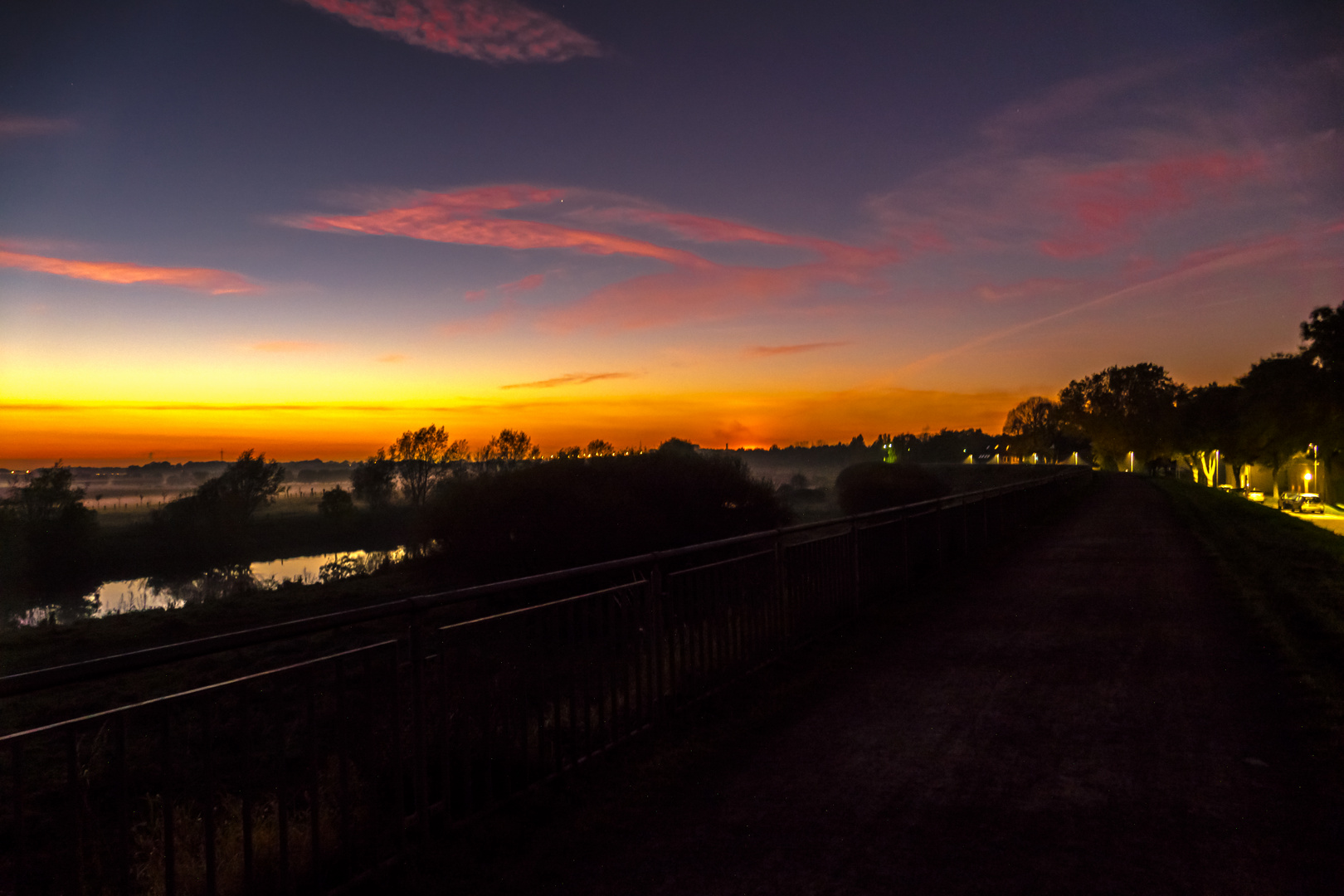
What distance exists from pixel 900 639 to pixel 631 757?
4362mm

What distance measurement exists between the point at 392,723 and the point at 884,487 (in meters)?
46.9

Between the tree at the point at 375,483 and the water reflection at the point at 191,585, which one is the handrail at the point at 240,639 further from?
the tree at the point at 375,483

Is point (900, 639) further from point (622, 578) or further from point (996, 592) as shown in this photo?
point (622, 578)

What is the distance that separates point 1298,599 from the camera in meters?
10.7

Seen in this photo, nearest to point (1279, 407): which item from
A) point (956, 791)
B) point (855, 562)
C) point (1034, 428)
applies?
point (855, 562)

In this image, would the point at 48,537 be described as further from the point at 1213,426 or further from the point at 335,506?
the point at 1213,426

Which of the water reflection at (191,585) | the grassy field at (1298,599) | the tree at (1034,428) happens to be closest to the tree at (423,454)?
the water reflection at (191,585)

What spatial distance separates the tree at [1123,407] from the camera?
3669 inches

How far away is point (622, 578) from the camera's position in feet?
58.5

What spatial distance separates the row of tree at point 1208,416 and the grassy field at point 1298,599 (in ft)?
27.0

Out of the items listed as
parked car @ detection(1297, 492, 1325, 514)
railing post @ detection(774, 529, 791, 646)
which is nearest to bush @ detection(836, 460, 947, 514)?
parked car @ detection(1297, 492, 1325, 514)

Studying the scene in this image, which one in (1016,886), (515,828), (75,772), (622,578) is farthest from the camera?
(622,578)

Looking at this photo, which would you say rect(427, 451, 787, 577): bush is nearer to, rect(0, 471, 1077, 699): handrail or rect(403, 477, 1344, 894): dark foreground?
rect(403, 477, 1344, 894): dark foreground

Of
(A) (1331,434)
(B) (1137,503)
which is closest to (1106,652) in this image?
(B) (1137,503)
